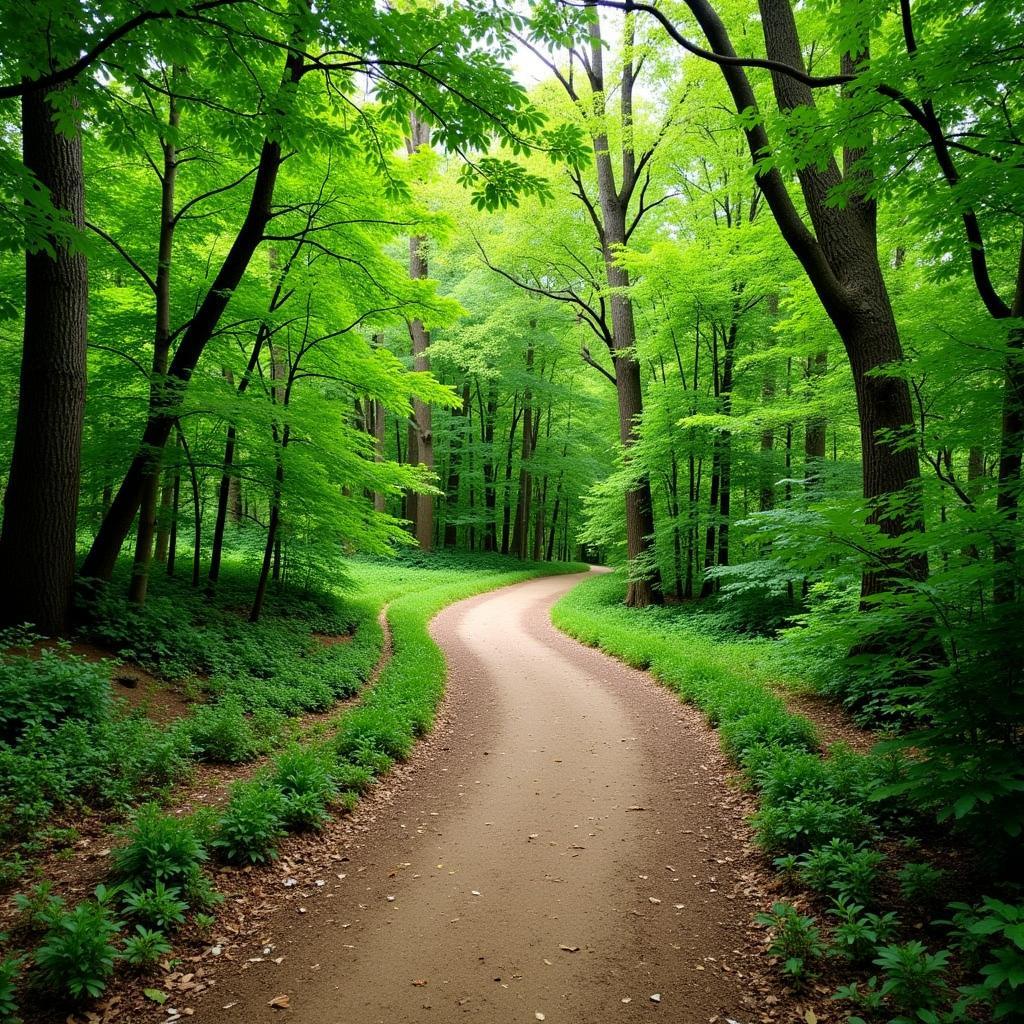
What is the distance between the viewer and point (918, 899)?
3.50m

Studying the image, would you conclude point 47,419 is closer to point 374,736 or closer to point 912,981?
point 374,736

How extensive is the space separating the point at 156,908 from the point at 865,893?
4445mm

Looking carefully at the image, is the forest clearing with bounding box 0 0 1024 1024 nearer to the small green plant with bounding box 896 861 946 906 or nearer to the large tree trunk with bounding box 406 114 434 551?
the small green plant with bounding box 896 861 946 906

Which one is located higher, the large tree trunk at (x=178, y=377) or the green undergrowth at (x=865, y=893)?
the large tree trunk at (x=178, y=377)

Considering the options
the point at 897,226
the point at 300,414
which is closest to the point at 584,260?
the point at 897,226

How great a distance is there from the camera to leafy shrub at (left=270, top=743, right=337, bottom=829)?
4.79 meters

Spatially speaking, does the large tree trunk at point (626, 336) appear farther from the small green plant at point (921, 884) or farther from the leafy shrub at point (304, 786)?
the small green plant at point (921, 884)

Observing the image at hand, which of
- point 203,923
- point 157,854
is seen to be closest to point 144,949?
point 203,923

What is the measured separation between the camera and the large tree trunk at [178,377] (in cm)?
795

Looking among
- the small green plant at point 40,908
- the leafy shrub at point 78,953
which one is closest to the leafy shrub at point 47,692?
the small green plant at point 40,908

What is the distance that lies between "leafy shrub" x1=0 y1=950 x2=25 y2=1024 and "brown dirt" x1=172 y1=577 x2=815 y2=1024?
2.00ft

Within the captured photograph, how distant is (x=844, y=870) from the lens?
3746mm

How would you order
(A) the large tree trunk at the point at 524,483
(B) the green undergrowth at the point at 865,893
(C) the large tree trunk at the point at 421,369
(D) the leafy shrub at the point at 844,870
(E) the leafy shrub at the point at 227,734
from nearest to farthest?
(B) the green undergrowth at the point at 865,893 → (D) the leafy shrub at the point at 844,870 → (E) the leafy shrub at the point at 227,734 → (C) the large tree trunk at the point at 421,369 → (A) the large tree trunk at the point at 524,483

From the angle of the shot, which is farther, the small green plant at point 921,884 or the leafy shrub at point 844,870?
the leafy shrub at point 844,870
